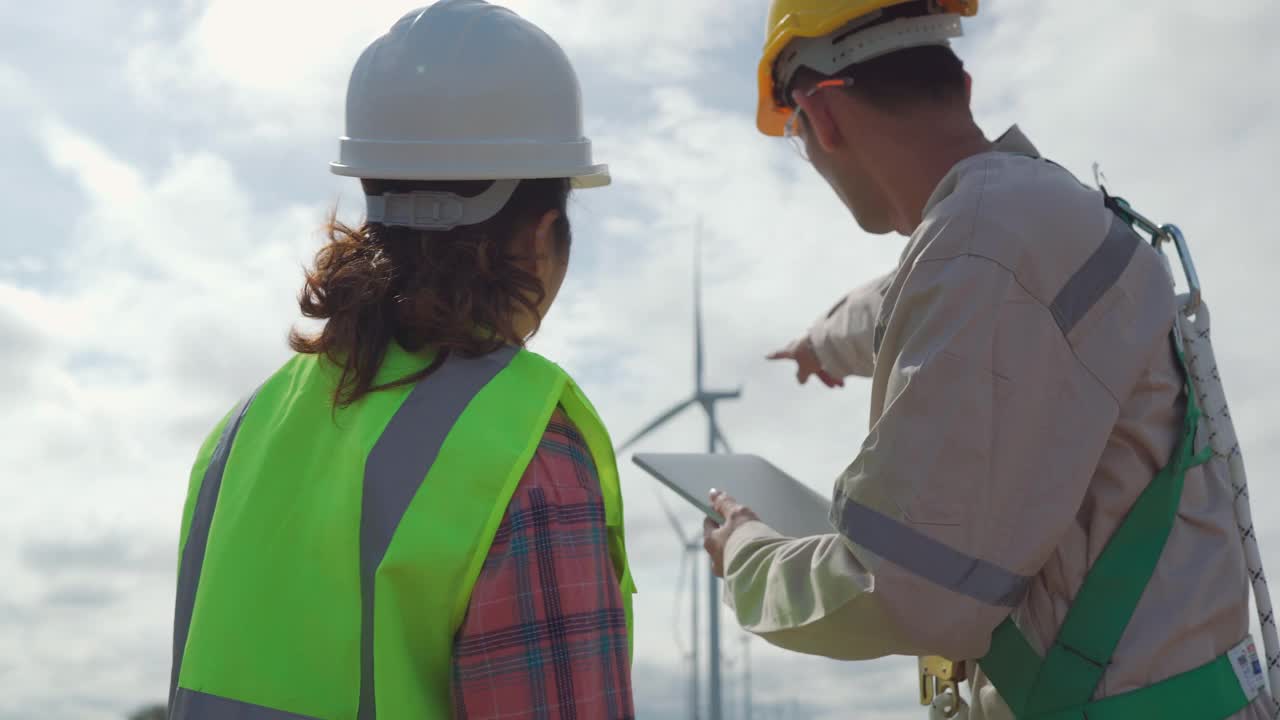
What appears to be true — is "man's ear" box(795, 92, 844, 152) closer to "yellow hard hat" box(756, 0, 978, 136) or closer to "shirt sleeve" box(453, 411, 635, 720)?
"yellow hard hat" box(756, 0, 978, 136)

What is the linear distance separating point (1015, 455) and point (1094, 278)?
71cm

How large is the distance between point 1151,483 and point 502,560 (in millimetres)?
2292

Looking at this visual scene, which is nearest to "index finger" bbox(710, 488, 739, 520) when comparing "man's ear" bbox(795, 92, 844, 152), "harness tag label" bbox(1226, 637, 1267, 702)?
"man's ear" bbox(795, 92, 844, 152)

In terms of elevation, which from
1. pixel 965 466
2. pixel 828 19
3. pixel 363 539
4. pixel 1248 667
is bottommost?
pixel 1248 667

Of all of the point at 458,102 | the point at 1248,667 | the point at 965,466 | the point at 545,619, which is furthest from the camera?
the point at 458,102

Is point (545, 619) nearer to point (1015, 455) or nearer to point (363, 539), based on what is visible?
point (363, 539)

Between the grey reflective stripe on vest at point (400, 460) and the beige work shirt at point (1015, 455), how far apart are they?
1367mm

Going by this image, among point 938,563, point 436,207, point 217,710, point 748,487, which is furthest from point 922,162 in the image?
point 217,710

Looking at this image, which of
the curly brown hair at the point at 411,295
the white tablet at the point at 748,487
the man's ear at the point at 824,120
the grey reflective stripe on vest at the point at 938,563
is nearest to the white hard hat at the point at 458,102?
the curly brown hair at the point at 411,295

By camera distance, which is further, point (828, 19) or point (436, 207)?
point (828, 19)

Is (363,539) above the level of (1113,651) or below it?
above

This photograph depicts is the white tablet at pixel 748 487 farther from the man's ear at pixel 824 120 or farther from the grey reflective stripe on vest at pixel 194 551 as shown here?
the grey reflective stripe on vest at pixel 194 551

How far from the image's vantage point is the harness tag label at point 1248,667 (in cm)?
429

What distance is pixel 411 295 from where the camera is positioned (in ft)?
13.7
